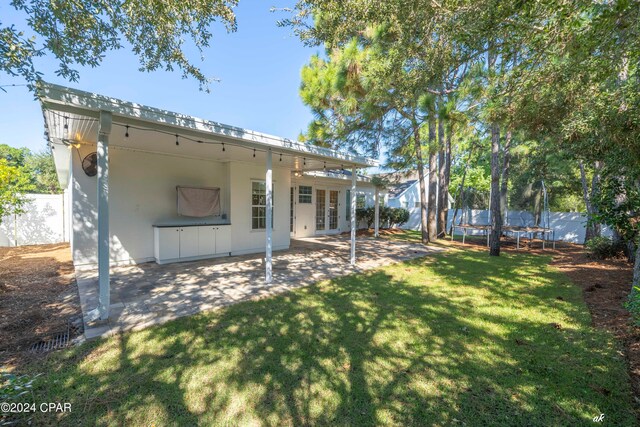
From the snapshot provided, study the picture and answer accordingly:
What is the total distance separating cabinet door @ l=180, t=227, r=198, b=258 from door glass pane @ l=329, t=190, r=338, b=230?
24.1 ft

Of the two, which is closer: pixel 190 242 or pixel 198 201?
pixel 190 242

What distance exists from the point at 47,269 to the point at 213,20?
613 centimetres

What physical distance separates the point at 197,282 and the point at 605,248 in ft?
33.0

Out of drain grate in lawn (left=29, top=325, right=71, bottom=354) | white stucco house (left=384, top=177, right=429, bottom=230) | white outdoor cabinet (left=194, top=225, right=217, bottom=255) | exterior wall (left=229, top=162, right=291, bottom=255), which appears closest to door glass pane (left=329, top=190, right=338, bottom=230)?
exterior wall (left=229, top=162, right=291, bottom=255)

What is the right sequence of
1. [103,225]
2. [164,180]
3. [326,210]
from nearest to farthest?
[103,225]
[164,180]
[326,210]

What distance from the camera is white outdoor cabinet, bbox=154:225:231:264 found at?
21.1 ft

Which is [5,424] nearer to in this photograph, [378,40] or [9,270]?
[9,270]

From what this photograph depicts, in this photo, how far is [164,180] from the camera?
6.77m

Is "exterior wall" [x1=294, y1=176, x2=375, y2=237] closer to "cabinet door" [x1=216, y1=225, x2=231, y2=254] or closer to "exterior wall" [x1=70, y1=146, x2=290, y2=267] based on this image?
"exterior wall" [x1=70, y1=146, x2=290, y2=267]

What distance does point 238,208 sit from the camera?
25.4 feet

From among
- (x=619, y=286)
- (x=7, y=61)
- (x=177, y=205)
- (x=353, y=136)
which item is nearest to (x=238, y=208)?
(x=177, y=205)

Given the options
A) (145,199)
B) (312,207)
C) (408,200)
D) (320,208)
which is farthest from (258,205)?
(408,200)

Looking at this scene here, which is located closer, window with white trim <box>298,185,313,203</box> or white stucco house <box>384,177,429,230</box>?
window with white trim <box>298,185,313,203</box>

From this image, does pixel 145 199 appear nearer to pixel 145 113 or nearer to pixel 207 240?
pixel 207 240
